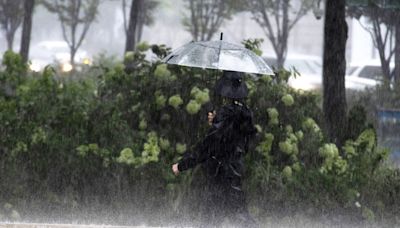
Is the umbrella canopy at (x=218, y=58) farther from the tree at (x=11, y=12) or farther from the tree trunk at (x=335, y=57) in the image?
the tree at (x=11, y=12)

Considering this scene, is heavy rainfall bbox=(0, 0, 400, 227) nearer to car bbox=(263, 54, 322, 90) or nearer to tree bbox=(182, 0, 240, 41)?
car bbox=(263, 54, 322, 90)

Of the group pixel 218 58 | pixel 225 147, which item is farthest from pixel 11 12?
pixel 225 147

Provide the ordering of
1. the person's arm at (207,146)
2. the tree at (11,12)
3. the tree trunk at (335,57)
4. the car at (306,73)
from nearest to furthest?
the person's arm at (207,146) → the tree trunk at (335,57) → the car at (306,73) → the tree at (11,12)

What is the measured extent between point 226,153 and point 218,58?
1099 mm

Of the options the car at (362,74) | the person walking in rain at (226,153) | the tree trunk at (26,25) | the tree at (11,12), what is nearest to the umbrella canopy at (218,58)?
the person walking in rain at (226,153)

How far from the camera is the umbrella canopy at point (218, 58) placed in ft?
25.6

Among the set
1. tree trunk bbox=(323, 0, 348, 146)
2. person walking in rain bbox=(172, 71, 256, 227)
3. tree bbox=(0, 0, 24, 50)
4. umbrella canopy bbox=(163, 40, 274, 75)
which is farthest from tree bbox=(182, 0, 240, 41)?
person walking in rain bbox=(172, 71, 256, 227)

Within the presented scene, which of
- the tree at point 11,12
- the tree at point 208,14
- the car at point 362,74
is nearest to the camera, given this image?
the car at point 362,74

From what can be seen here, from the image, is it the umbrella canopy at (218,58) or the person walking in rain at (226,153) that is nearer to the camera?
the person walking in rain at (226,153)

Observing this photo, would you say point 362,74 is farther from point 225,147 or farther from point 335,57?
point 225,147

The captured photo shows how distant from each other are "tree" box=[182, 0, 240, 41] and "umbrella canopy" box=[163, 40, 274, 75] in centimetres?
2922

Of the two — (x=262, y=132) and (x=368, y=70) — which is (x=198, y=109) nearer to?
(x=262, y=132)

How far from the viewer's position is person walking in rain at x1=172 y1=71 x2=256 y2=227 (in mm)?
7035

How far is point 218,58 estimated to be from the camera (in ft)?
25.9
